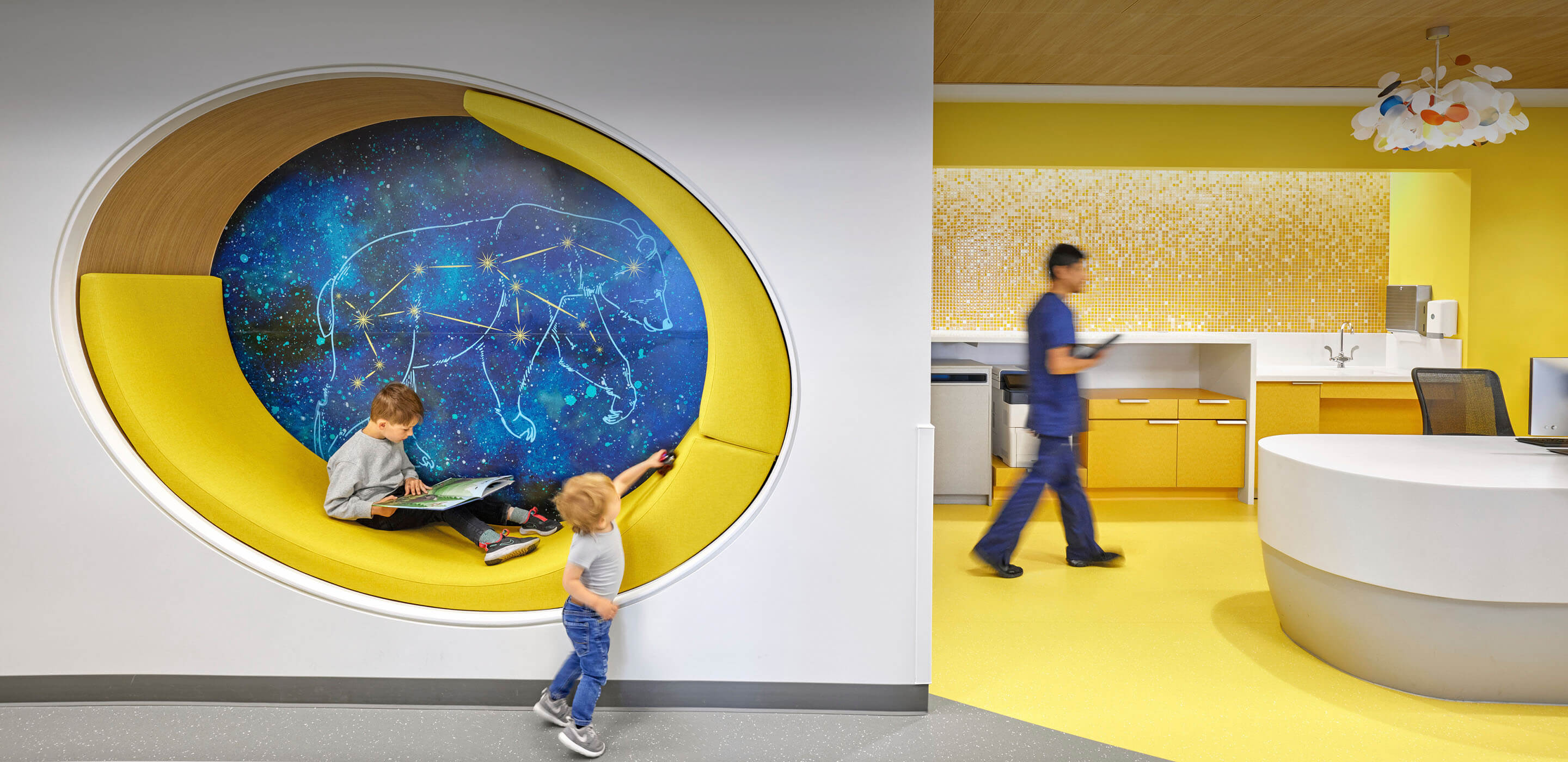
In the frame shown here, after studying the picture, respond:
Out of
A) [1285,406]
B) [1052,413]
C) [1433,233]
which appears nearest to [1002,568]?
[1052,413]

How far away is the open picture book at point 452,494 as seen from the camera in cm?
265

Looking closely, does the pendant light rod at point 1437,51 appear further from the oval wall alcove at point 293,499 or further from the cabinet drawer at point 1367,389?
the oval wall alcove at point 293,499

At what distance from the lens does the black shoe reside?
3.68 m

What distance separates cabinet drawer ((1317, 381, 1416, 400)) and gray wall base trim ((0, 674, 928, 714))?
13.2ft

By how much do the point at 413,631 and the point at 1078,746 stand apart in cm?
203

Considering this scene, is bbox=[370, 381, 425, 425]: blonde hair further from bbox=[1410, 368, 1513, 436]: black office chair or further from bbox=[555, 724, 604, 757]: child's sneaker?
bbox=[1410, 368, 1513, 436]: black office chair

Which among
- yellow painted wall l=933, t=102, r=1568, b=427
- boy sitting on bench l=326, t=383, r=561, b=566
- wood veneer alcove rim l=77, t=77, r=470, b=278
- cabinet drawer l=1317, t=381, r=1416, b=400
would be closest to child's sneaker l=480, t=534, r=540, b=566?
boy sitting on bench l=326, t=383, r=561, b=566

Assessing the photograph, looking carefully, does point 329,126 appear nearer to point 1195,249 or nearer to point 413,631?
point 413,631

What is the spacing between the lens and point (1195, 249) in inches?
226

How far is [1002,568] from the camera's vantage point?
3693 mm

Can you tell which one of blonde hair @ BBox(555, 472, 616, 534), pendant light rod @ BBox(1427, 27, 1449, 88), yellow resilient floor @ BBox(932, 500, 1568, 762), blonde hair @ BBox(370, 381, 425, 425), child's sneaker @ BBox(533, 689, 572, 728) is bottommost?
yellow resilient floor @ BBox(932, 500, 1568, 762)

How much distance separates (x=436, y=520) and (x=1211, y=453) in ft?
14.7

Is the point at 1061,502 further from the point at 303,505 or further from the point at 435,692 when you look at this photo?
the point at 303,505

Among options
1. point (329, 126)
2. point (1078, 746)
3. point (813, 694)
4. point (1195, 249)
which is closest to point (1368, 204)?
point (1195, 249)
